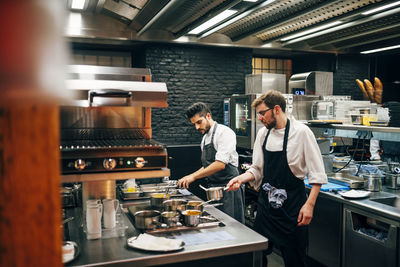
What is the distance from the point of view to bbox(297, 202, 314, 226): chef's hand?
2674 millimetres

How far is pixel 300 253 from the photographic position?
2.77 m

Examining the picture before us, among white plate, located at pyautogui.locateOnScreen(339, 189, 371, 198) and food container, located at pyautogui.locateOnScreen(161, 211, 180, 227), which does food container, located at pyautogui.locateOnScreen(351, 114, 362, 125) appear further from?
food container, located at pyautogui.locateOnScreen(161, 211, 180, 227)

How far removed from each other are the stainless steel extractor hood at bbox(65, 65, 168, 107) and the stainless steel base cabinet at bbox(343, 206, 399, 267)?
7.14 ft

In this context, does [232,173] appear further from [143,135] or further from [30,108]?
[30,108]

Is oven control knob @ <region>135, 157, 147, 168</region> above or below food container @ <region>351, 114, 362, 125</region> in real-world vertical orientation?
below

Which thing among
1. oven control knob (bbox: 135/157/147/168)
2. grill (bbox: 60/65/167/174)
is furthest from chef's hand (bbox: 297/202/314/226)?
oven control knob (bbox: 135/157/147/168)

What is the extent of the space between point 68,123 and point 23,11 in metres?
2.39

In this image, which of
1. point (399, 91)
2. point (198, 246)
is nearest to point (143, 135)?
point (198, 246)

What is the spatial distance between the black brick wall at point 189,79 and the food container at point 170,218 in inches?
153

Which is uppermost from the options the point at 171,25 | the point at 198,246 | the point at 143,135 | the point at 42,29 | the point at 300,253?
the point at 171,25

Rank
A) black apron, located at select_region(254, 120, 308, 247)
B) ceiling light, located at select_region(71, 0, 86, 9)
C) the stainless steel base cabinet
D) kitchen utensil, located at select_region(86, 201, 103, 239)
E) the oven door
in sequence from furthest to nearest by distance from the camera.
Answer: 1. the oven door
2. ceiling light, located at select_region(71, 0, 86, 9)
3. the stainless steel base cabinet
4. black apron, located at select_region(254, 120, 308, 247)
5. kitchen utensil, located at select_region(86, 201, 103, 239)

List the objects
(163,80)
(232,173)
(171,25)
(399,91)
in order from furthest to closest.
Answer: (399,91) < (163,80) < (171,25) < (232,173)

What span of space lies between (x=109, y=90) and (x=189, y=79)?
168 inches

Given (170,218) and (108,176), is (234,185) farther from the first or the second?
(108,176)
